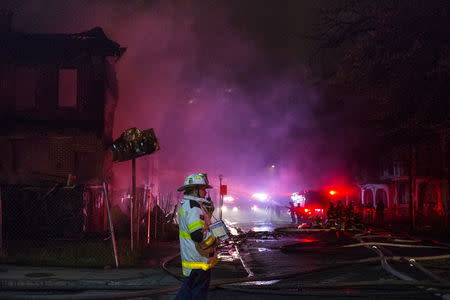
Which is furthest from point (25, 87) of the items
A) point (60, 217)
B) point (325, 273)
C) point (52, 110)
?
point (325, 273)

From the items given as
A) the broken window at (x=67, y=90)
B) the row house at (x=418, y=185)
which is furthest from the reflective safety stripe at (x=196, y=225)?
the row house at (x=418, y=185)

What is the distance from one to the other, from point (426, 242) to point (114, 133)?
54.1ft

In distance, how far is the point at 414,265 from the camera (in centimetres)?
992

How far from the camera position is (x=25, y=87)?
2328 cm

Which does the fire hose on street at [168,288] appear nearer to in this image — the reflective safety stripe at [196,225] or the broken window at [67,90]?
the reflective safety stripe at [196,225]

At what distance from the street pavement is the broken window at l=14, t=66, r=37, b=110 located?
518 inches

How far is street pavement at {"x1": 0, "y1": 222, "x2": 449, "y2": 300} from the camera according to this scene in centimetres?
780

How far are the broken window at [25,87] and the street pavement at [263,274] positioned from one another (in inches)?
518

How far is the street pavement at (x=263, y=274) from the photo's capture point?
7.80m

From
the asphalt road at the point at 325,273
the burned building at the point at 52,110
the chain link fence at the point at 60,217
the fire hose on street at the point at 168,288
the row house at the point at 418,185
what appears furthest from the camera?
the row house at the point at 418,185

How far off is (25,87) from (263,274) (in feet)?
54.9

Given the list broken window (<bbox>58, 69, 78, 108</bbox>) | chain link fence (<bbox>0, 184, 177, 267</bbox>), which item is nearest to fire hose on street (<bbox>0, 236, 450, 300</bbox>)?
chain link fence (<bbox>0, 184, 177, 267</bbox>)

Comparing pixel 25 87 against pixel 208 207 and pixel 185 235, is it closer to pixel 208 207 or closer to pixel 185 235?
pixel 208 207

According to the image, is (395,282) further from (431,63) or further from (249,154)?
(249,154)
